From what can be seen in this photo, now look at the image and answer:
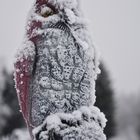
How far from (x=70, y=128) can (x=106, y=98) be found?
2902cm

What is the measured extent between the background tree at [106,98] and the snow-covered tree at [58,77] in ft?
91.0

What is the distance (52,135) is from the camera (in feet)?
16.1

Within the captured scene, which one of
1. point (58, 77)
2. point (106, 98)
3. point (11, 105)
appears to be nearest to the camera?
point (58, 77)

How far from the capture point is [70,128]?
4949 mm

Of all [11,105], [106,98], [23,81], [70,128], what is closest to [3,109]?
[11,105]

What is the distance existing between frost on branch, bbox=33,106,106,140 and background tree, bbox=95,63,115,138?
27.9 metres

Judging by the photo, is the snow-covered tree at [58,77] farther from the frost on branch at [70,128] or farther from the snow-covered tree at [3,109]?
the snow-covered tree at [3,109]

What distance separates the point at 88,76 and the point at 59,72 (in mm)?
228

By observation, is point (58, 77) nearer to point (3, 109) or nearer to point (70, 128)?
point (70, 128)

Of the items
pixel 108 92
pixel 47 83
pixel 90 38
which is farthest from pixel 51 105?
pixel 108 92

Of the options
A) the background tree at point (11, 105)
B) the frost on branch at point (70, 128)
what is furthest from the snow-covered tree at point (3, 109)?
the frost on branch at point (70, 128)

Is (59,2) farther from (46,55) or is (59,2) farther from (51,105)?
(51,105)

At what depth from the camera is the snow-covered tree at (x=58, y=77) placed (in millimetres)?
4969

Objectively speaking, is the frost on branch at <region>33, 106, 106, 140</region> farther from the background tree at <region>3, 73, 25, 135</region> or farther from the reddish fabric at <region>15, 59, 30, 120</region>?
the background tree at <region>3, 73, 25, 135</region>
